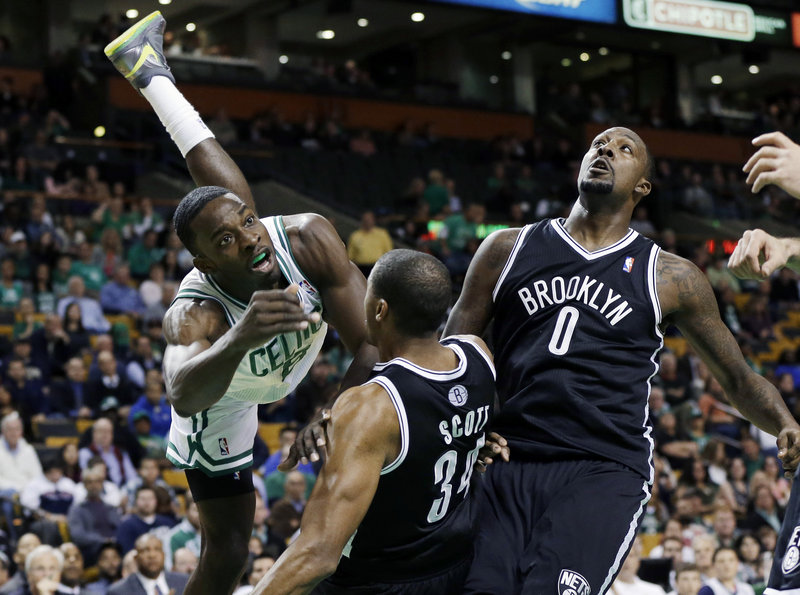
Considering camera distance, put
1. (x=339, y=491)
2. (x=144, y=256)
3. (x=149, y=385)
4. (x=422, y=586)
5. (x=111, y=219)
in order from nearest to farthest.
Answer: (x=339, y=491)
(x=422, y=586)
(x=149, y=385)
(x=144, y=256)
(x=111, y=219)

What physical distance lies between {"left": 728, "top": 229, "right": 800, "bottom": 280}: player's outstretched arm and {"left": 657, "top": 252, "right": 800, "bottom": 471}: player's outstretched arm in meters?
0.48

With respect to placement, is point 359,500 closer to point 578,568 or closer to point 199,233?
point 578,568

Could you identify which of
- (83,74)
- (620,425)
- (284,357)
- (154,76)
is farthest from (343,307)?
(83,74)

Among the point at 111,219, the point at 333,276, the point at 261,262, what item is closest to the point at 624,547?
the point at 333,276

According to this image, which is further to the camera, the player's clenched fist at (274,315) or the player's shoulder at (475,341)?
the player's shoulder at (475,341)

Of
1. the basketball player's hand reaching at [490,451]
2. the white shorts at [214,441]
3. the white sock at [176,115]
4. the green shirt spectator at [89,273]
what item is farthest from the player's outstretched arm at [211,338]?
the green shirt spectator at [89,273]

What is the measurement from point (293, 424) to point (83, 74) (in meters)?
9.42

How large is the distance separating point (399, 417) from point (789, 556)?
152 cm

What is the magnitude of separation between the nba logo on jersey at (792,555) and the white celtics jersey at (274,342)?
1.97 meters

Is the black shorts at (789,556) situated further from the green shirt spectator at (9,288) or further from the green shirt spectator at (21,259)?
the green shirt spectator at (21,259)

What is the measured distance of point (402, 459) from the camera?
12.3ft

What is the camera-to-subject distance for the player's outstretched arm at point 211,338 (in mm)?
3461

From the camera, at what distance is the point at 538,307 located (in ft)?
14.3

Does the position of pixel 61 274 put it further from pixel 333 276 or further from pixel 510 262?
pixel 510 262
